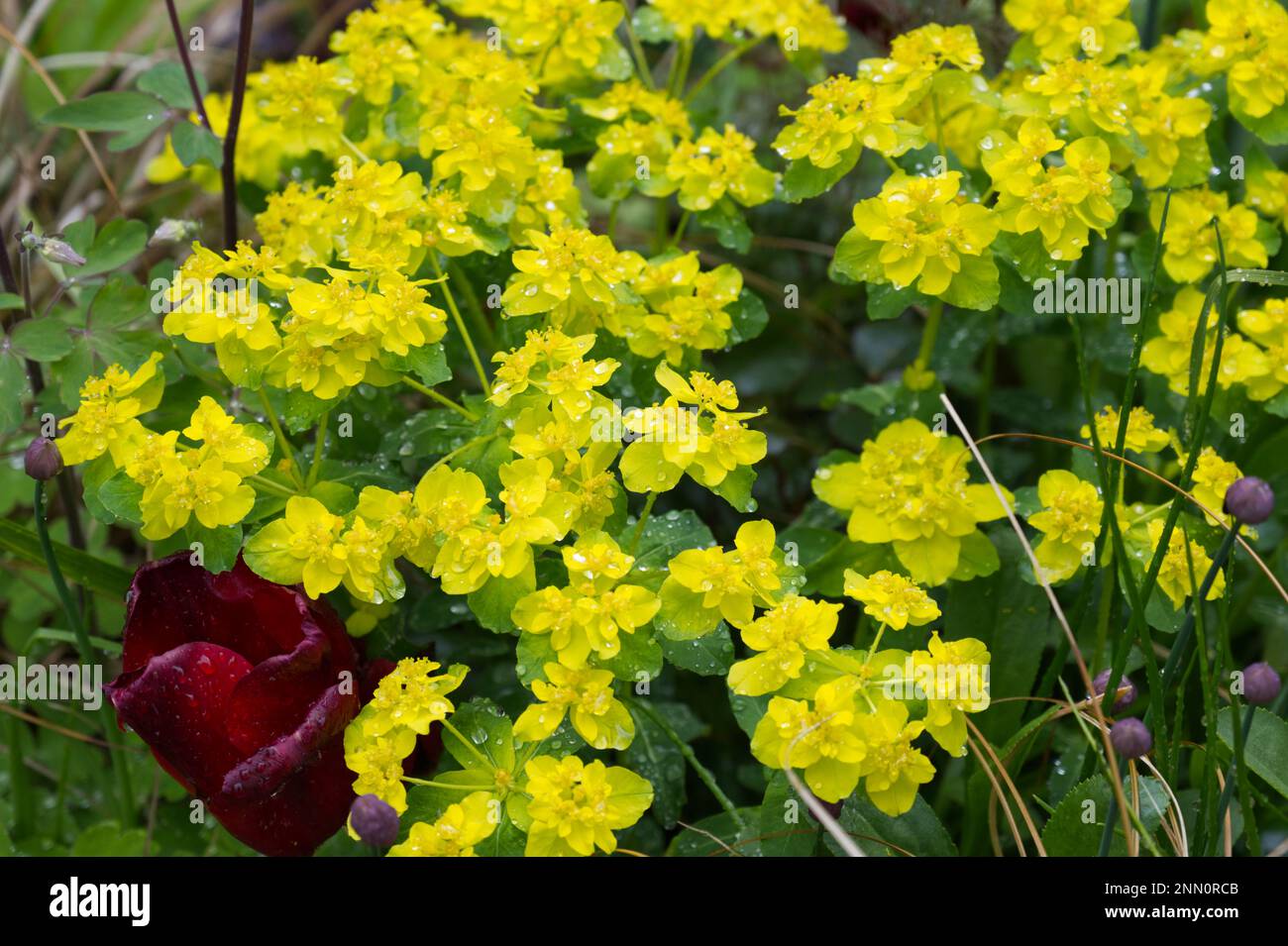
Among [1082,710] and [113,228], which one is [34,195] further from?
[1082,710]

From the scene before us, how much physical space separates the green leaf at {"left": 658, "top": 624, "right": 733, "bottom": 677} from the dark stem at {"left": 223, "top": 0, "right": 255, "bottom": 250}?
0.61 metres

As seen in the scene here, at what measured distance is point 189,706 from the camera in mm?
986

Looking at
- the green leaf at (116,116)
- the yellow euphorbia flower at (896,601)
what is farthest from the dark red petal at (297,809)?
the green leaf at (116,116)

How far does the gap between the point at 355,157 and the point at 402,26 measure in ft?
0.47

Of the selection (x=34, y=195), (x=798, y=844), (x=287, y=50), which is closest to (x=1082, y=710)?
(x=798, y=844)

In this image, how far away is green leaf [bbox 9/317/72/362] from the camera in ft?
3.76

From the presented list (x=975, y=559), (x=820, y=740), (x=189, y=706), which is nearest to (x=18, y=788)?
(x=189, y=706)

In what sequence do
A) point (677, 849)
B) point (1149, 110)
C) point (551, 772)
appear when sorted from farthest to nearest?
point (1149, 110)
point (677, 849)
point (551, 772)

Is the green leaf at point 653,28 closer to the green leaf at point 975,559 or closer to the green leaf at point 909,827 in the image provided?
the green leaf at point 975,559

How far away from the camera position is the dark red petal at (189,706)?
0.99 meters

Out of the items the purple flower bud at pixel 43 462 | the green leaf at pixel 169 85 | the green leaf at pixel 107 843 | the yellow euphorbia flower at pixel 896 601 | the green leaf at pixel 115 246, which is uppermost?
the green leaf at pixel 169 85

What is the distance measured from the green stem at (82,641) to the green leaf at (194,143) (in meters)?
0.33

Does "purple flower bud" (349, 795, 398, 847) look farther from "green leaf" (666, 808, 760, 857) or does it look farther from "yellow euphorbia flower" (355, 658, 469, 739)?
"green leaf" (666, 808, 760, 857)
